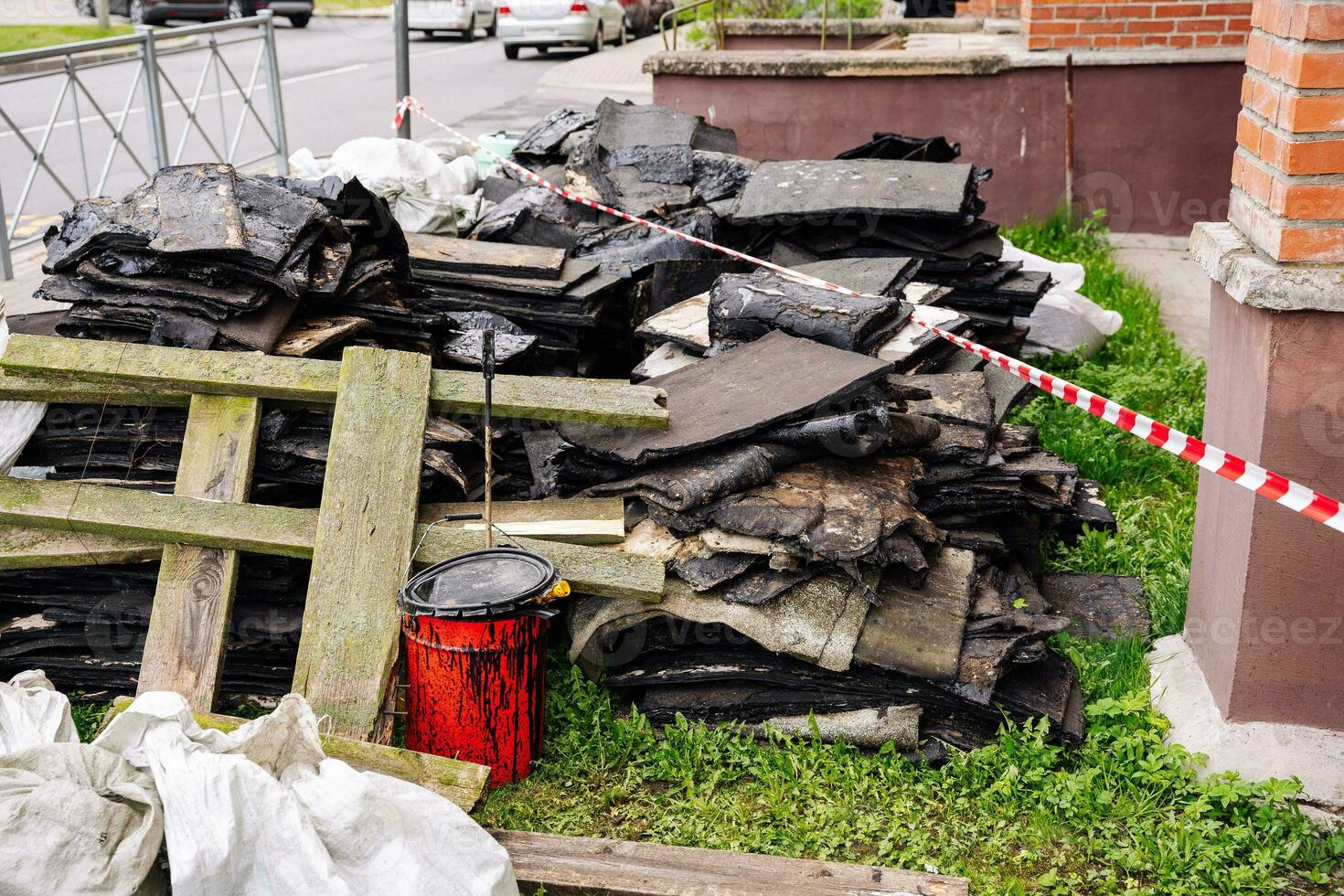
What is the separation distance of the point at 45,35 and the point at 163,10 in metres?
3.90

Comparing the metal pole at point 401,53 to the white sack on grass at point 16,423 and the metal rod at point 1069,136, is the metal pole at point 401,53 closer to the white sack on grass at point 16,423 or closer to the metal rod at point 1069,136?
the metal rod at point 1069,136

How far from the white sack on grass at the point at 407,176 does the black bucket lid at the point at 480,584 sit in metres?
3.87

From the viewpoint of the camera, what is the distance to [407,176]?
7.83m

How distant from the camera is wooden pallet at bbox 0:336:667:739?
401cm

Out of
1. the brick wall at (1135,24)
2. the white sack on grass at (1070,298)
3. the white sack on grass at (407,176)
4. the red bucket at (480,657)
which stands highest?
the brick wall at (1135,24)

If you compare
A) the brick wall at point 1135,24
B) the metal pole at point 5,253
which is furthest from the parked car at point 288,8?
the brick wall at point 1135,24

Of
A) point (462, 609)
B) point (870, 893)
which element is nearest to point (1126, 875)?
point (870, 893)

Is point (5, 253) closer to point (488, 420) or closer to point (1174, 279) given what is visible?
point (488, 420)

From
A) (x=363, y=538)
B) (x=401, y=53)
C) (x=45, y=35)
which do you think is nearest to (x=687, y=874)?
(x=363, y=538)

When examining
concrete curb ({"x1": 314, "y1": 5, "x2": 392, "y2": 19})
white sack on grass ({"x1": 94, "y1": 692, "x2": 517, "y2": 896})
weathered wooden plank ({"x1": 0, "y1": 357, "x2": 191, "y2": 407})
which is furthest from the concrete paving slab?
concrete curb ({"x1": 314, "y1": 5, "x2": 392, "y2": 19})

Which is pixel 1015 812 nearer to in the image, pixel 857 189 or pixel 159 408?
pixel 159 408

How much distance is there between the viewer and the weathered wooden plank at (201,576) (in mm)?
4031

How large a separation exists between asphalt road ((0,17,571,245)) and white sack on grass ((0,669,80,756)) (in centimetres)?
657

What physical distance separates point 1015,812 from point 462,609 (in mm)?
1832
